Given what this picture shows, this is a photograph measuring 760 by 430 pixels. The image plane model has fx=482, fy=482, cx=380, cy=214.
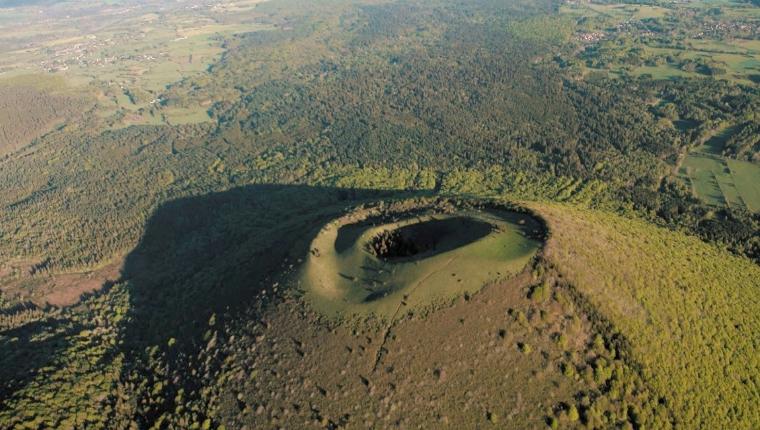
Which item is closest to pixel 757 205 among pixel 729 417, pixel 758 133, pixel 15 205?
pixel 758 133

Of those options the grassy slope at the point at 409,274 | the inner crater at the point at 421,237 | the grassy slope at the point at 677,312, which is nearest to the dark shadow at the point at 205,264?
the grassy slope at the point at 409,274

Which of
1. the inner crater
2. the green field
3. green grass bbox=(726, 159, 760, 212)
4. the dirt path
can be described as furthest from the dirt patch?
green grass bbox=(726, 159, 760, 212)

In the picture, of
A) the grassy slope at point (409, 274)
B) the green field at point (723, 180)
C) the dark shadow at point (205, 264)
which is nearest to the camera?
the grassy slope at point (409, 274)

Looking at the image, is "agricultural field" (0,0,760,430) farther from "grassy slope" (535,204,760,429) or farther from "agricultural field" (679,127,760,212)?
"agricultural field" (679,127,760,212)

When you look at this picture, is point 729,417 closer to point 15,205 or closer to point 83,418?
point 83,418

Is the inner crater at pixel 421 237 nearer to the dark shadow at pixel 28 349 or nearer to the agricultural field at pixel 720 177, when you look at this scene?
the dark shadow at pixel 28 349

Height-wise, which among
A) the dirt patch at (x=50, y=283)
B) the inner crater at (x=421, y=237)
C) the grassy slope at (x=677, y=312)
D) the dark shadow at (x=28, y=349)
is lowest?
the dirt patch at (x=50, y=283)

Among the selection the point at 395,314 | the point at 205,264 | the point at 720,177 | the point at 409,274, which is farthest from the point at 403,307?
the point at 720,177
